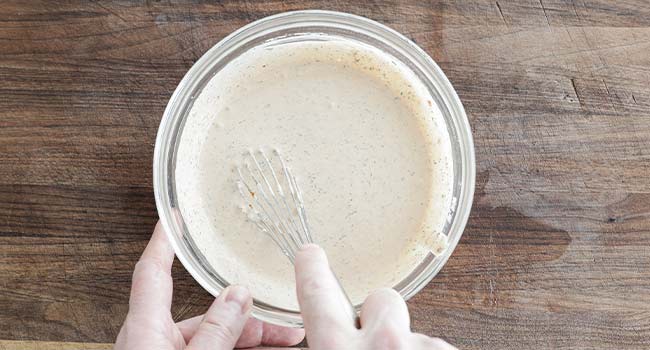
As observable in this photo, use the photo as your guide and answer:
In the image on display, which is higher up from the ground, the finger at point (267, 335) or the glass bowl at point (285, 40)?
the glass bowl at point (285, 40)

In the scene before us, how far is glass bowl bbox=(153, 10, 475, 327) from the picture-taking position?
98cm

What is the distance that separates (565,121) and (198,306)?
0.64m

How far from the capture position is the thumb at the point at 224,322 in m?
0.85

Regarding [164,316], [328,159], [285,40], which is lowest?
[164,316]

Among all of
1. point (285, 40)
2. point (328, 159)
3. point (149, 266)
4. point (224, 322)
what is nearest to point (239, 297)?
point (224, 322)

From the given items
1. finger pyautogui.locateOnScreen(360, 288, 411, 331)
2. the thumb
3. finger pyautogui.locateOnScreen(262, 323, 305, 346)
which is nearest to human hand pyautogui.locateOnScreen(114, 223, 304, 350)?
the thumb

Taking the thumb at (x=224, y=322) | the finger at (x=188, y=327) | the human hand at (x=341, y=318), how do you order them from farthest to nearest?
the finger at (x=188, y=327) < the thumb at (x=224, y=322) < the human hand at (x=341, y=318)

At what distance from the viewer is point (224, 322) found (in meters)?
0.87

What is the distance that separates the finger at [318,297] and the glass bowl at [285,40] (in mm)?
234

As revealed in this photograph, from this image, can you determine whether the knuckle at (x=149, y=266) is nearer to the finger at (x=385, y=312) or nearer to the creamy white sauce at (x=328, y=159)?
the creamy white sauce at (x=328, y=159)

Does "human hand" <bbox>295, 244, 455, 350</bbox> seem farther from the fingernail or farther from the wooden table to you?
the wooden table

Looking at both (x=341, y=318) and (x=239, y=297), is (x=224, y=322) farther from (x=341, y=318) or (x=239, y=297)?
(x=341, y=318)

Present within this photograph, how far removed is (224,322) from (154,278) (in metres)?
0.14

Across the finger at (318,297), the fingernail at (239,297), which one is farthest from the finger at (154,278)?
the finger at (318,297)
